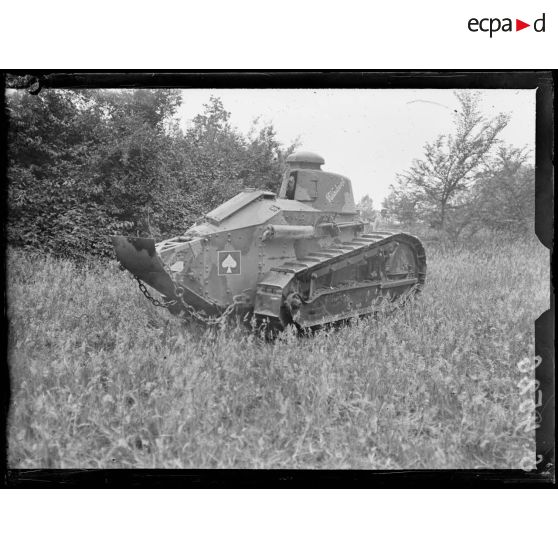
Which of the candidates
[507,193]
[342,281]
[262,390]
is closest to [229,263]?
[342,281]

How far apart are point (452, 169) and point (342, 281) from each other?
231 centimetres

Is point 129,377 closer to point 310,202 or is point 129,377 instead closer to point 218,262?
point 218,262

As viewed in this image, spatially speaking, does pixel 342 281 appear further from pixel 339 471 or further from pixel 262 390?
pixel 339 471

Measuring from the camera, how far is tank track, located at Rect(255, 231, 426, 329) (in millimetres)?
5723

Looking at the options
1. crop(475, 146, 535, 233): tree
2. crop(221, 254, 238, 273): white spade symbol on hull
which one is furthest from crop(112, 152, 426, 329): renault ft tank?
crop(475, 146, 535, 233): tree

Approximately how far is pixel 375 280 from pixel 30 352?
15.6ft

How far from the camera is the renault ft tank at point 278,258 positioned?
5469mm

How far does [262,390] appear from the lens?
14.1 feet

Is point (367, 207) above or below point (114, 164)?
below

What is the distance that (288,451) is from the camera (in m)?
3.61

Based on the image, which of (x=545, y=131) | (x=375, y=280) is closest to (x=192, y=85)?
(x=545, y=131)

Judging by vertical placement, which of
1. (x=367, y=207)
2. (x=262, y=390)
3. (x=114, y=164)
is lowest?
(x=262, y=390)

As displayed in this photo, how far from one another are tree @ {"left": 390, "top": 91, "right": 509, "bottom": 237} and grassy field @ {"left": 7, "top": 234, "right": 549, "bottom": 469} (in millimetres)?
768

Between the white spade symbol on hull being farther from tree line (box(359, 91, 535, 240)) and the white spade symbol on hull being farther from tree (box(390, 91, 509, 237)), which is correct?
tree (box(390, 91, 509, 237))
